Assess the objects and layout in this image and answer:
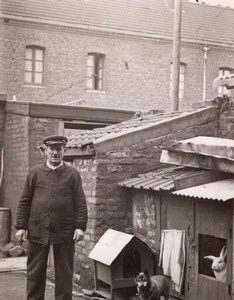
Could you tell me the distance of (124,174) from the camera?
9812 millimetres

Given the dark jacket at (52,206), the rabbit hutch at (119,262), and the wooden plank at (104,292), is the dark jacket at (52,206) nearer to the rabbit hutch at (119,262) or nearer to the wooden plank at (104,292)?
the rabbit hutch at (119,262)

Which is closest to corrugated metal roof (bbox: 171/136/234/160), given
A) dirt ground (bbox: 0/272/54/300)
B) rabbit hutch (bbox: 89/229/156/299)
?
rabbit hutch (bbox: 89/229/156/299)

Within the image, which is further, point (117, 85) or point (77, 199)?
point (117, 85)

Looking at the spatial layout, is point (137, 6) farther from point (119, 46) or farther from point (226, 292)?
point (226, 292)

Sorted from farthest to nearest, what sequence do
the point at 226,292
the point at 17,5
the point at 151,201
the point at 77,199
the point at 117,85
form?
the point at 117,85 → the point at 17,5 → the point at 151,201 → the point at 226,292 → the point at 77,199

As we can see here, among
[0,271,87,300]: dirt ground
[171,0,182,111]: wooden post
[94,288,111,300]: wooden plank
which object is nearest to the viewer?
[94,288,111,300]: wooden plank

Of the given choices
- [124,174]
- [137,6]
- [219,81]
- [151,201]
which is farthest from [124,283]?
[137,6]

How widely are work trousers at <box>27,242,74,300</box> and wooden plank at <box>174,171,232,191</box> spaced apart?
173 cm

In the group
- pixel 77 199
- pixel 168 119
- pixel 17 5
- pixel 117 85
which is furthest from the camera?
pixel 117 85

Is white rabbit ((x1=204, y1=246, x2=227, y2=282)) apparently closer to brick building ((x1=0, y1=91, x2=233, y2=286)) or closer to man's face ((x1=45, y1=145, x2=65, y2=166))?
brick building ((x1=0, y1=91, x2=233, y2=286))

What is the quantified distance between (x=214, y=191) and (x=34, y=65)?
1864 centimetres

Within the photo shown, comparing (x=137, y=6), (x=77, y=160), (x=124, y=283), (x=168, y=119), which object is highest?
(x=137, y=6)

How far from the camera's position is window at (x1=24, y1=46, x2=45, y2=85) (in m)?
24.6

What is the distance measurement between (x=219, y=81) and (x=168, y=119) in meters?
1.27
